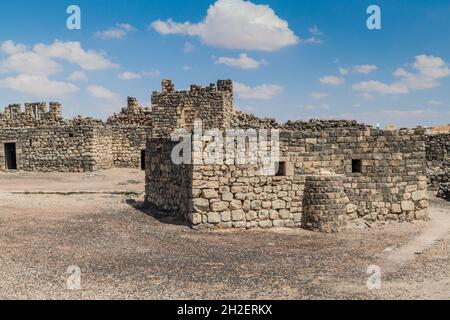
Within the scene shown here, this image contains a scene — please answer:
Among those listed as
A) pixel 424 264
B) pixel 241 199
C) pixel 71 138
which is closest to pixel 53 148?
pixel 71 138

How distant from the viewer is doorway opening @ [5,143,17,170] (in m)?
26.6

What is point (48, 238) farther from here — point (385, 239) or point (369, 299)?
point (385, 239)

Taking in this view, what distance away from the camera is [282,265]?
8.92 meters

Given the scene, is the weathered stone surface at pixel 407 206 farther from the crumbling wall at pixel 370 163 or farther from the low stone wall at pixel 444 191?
the low stone wall at pixel 444 191

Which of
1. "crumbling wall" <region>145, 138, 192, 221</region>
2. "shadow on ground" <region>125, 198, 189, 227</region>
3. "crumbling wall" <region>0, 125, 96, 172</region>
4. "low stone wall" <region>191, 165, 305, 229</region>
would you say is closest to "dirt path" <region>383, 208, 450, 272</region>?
"low stone wall" <region>191, 165, 305, 229</region>

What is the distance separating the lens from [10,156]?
27000 millimetres

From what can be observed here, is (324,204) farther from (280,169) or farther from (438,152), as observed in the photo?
(438,152)

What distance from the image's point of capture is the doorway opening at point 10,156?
2664 centimetres

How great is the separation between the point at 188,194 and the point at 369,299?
20.9 ft

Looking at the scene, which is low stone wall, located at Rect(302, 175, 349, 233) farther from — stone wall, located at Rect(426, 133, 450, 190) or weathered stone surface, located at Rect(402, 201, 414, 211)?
stone wall, located at Rect(426, 133, 450, 190)

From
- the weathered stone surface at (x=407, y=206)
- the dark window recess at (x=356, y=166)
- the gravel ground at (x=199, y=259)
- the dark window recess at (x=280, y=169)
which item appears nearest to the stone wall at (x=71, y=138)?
the gravel ground at (x=199, y=259)

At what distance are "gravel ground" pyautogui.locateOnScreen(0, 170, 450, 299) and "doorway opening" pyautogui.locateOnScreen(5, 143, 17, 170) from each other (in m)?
14.0

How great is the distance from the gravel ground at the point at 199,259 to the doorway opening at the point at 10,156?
45.9 feet

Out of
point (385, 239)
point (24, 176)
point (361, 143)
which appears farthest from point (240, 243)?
point (24, 176)
